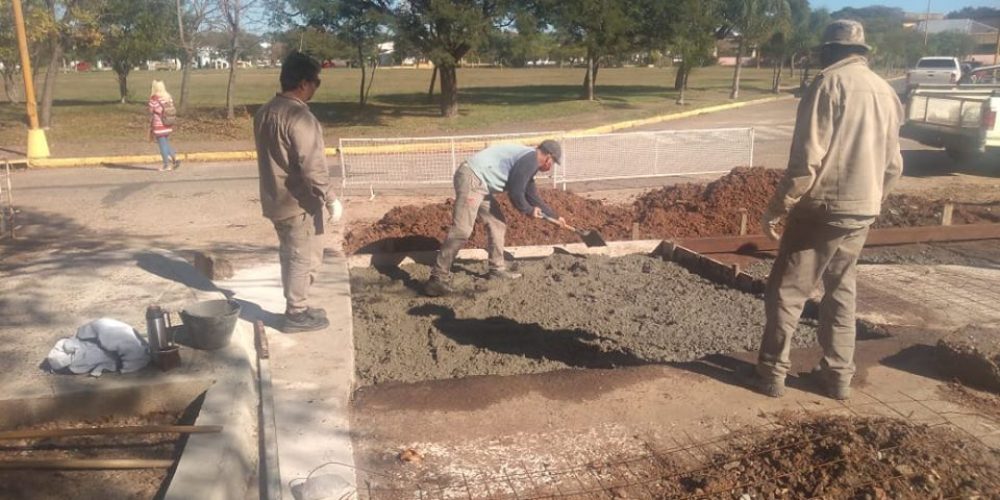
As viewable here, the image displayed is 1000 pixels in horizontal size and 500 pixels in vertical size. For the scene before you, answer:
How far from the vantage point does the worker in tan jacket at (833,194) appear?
3893 mm

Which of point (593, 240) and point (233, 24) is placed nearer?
point (593, 240)

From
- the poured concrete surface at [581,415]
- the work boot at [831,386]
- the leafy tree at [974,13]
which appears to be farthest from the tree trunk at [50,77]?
the leafy tree at [974,13]

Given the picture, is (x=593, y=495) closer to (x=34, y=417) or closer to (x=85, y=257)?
(x=34, y=417)

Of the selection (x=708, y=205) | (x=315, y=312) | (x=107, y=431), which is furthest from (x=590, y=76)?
(x=107, y=431)

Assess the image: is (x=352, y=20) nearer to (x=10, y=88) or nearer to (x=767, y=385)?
(x=10, y=88)

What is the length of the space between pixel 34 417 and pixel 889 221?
919 centimetres

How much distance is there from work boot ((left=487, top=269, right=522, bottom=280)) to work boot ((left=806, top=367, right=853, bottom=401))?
9.95ft

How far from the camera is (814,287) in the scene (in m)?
4.20

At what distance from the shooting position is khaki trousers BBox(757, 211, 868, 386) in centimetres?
410

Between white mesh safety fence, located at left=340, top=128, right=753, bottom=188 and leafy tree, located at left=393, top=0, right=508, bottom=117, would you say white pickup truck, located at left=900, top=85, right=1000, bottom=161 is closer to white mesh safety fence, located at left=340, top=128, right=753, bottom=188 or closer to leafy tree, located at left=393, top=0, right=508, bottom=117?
white mesh safety fence, located at left=340, top=128, right=753, bottom=188

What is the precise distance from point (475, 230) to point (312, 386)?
4.15m

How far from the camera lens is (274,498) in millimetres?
3357

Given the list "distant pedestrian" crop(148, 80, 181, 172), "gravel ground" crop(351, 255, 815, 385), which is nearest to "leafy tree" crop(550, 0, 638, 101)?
"distant pedestrian" crop(148, 80, 181, 172)

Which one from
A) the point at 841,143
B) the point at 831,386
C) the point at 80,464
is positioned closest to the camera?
the point at 80,464
